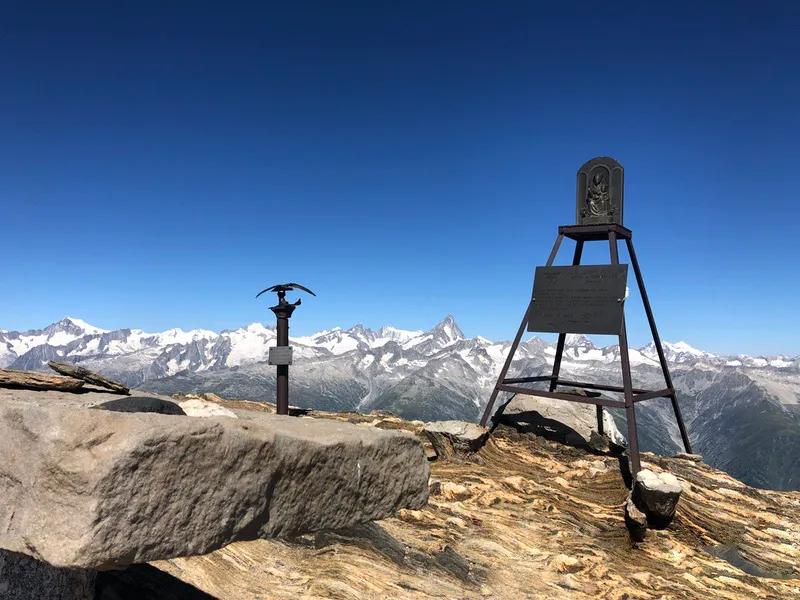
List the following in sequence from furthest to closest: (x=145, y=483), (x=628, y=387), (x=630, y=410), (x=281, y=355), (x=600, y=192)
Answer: (x=281, y=355) < (x=600, y=192) < (x=628, y=387) < (x=630, y=410) < (x=145, y=483)

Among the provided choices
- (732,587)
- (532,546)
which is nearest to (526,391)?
(532,546)

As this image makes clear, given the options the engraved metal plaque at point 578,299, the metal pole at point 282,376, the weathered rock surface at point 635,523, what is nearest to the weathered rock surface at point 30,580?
the weathered rock surface at point 635,523

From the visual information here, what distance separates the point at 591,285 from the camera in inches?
541

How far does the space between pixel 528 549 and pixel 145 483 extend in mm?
7960

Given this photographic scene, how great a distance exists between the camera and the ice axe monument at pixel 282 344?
54.0ft

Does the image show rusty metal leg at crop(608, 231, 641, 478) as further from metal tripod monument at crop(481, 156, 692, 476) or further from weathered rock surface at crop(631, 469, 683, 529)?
weathered rock surface at crop(631, 469, 683, 529)

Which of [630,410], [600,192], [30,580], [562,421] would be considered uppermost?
[600,192]

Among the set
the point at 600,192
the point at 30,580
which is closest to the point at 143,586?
the point at 30,580

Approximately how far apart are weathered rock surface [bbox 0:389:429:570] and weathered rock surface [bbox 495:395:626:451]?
40.1ft

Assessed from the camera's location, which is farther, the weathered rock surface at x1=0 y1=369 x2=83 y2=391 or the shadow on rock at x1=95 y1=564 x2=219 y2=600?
the weathered rock surface at x1=0 y1=369 x2=83 y2=391

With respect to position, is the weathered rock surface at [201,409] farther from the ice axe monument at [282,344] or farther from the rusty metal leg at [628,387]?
the ice axe monument at [282,344]

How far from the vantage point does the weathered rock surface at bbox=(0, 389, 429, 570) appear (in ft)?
10.6

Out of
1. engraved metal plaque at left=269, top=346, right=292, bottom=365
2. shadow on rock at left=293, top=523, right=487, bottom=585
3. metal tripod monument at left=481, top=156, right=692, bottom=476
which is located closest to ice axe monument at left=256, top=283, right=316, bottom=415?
engraved metal plaque at left=269, top=346, right=292, bottom=365

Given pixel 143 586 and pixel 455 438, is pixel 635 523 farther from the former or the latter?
pixel 143 586
